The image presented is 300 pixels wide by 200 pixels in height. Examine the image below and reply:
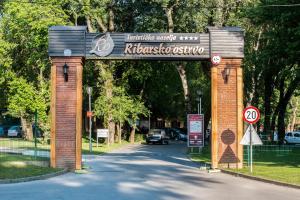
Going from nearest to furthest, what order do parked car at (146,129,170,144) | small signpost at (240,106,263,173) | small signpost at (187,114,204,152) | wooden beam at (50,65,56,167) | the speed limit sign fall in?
small signpost at (240,106,263,173) → the speed limit sign → wooden beam at (50,65,56,167) → small signpost at (187,114,204,152) → parked car at (146,129,170,144)

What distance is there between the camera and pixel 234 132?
2359 centimetres

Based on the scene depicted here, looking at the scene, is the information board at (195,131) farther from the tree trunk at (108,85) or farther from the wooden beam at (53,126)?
the tree trunk at (108,85)

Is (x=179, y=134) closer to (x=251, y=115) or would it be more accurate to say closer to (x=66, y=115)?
(x=66, y=115)

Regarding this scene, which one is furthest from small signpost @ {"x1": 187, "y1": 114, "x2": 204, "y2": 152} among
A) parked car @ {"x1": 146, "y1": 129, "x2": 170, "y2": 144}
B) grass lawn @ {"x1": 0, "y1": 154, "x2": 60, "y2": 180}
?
parked car @ {"x1": 146, "y1": 129, "x2": 170, "y2": 144}

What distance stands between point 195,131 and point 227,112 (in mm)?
6108

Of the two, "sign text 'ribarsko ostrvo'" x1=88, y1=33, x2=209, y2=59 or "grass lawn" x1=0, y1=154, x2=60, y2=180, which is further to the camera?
"sign text 'ribarsko ostrvo'" x1=88, y1=33, x2=209, y2=59

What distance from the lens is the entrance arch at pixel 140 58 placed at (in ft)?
74.6

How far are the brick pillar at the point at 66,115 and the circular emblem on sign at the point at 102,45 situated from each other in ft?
2.53

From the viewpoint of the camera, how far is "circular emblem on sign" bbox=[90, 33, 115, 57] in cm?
2302

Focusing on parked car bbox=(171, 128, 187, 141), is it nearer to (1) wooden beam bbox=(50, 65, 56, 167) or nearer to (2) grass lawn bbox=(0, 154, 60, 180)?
(1) wooden beam bbox=(50, 65, 56, 167)

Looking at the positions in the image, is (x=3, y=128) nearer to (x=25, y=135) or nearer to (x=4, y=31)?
(x=25, y=135)

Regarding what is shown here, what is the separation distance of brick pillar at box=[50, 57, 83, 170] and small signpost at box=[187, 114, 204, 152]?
8.27m

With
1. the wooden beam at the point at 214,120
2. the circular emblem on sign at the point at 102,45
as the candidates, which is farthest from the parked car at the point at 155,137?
the circular emblem on sign at the point at 102,45

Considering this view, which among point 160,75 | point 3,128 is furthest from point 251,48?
point 3,128
